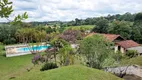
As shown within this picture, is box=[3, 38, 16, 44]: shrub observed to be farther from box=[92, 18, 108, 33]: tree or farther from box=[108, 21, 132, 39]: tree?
box=[108, 21, 132, 39]: tree

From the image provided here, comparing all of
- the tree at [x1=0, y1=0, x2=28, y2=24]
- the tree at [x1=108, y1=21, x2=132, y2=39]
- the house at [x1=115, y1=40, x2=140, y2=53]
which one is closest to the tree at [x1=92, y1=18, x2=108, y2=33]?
the tree at [x1=108, y1=21, x2=132, y2=39]

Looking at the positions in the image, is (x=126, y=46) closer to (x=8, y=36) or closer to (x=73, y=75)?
(x=73, y=75)

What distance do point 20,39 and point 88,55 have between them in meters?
24.6

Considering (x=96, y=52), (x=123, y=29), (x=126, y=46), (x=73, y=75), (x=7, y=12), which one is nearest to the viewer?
(x=7, y=12)

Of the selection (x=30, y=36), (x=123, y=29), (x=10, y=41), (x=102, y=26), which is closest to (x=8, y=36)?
(x=10, y=41)

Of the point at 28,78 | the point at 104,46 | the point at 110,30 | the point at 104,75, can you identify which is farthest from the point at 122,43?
the point at 28,78

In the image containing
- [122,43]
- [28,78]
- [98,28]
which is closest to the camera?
[28,78]

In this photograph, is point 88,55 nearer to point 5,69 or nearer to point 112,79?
point 112,79

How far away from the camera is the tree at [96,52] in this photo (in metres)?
12.8

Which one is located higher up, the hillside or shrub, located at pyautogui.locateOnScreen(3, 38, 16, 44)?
the hillside

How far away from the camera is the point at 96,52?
1286cm

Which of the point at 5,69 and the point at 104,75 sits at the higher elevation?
the point at 104,75

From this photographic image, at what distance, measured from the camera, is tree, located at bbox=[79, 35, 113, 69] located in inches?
502

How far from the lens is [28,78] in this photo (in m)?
8.39
